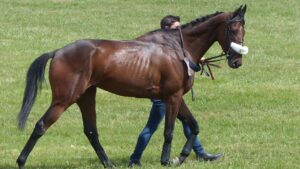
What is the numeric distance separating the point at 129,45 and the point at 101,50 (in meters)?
0.43

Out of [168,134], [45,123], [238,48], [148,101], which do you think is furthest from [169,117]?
[148,101]

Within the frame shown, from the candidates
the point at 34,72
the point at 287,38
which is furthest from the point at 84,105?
the point at 287,38

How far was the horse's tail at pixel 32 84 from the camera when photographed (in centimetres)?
1080

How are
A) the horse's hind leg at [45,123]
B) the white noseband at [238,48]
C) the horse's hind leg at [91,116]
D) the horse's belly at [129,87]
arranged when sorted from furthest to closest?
the horse's hind leg at [91,116] → the white noseband at [238,48] → the horse's belly at [129,87] → the horse's hind leg at [45,123]

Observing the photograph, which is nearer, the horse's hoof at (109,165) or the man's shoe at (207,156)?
the horse's hoof at (109,165)

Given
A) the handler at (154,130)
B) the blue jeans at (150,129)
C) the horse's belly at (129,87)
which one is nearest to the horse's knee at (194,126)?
the handler at (154,130)

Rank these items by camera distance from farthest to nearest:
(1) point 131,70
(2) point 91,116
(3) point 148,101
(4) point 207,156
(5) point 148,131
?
(3) point 148,101
(4) point 207,156
(5) point 148,131
(2) point 91,116
(1) point 131,70

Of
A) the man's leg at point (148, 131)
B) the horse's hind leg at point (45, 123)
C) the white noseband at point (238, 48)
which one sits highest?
the white noseband at point (238, 48)

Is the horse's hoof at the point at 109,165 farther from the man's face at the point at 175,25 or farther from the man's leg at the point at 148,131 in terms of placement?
the man's face at the point at 175,25

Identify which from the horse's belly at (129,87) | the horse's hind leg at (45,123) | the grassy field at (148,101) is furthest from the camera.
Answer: the grassy field at (148,101)

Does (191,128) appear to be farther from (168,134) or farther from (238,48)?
(238,48)

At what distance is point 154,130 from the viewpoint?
11438 millimetres

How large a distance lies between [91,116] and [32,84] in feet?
3.01

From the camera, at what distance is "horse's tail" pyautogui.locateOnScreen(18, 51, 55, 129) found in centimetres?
1080
